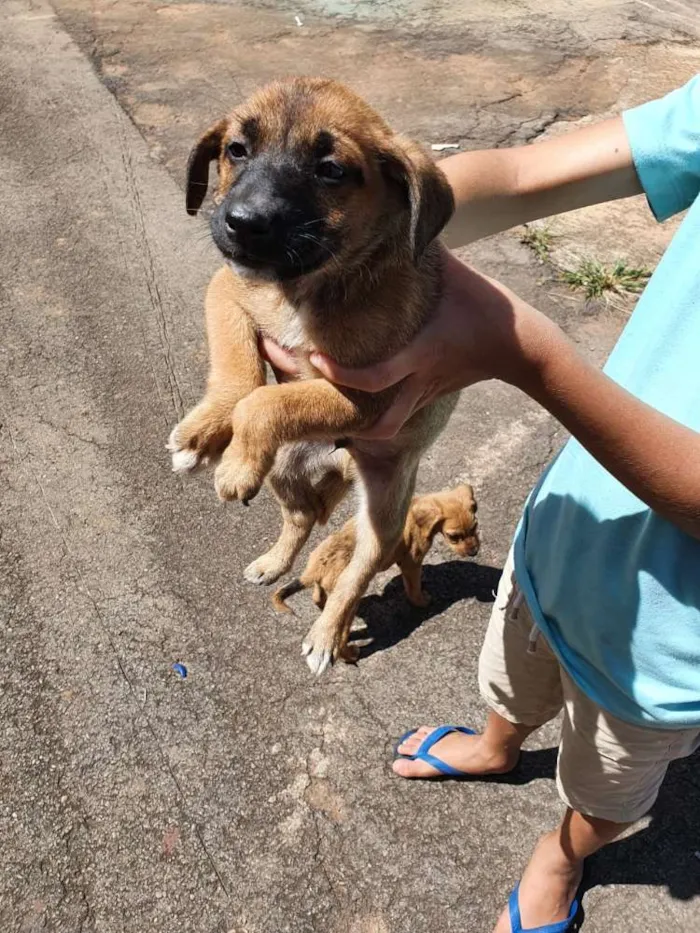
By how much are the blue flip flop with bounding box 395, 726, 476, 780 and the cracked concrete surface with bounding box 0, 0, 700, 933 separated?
2.2 inches

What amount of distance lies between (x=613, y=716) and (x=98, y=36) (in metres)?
7.72

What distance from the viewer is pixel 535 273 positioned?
528 centimetres

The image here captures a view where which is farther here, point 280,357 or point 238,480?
point 280,357

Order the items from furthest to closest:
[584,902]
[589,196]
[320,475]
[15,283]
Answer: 1. [15,283]
2. [320,475]
3. [584,902]
4. [589,196]

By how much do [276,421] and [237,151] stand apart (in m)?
0.73

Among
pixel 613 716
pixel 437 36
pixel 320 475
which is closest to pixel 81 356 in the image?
pixel 320 475

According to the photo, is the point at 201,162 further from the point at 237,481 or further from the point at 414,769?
the point at 414,769

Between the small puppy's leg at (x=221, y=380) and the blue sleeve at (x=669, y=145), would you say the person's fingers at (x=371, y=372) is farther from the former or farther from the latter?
the blue sleeve at (x=669, y=145)

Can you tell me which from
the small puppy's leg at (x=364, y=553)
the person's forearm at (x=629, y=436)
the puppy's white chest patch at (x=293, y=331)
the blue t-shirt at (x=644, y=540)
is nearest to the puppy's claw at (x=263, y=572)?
the small puppy's leg at (x=364, y=553)

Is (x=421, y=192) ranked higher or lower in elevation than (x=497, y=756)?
higher

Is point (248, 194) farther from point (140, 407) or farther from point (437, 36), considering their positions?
point (437, 36)

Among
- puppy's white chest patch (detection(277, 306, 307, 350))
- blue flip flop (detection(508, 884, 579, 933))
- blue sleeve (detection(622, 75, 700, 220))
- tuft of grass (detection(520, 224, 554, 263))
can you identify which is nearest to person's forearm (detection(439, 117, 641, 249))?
blue sleeve (detection(622, 75, 700, 220))

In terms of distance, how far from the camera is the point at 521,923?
8.38 feet

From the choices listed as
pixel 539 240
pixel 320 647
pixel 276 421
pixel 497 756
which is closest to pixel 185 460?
pixel 276 421
